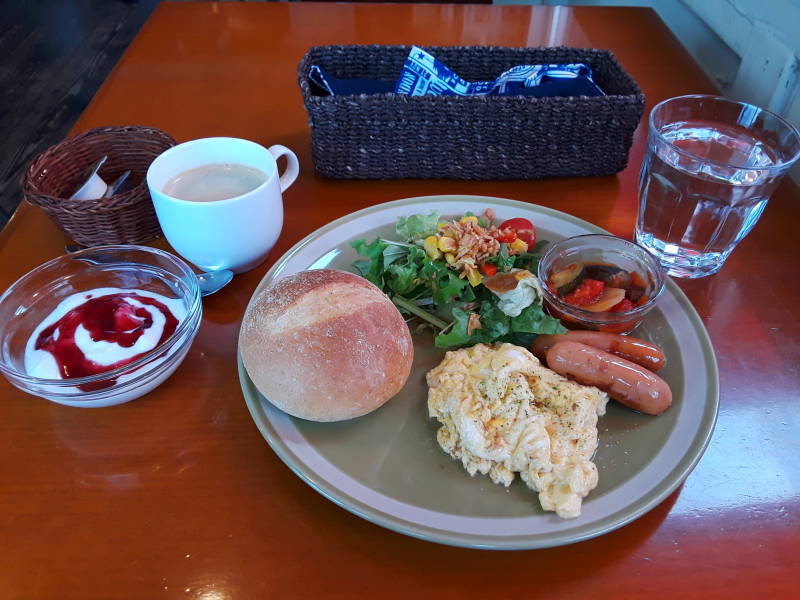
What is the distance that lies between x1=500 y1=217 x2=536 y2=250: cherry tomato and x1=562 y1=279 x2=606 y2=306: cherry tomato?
0.17 meters

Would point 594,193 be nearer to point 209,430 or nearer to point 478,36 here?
point 478,36

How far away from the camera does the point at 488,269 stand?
130 centimetres

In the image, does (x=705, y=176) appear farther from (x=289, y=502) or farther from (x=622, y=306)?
(x=289, y=502)

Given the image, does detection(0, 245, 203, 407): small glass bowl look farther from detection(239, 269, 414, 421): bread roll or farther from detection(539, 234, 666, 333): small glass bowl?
detection(539, 234, 666, 333): small glass bowl

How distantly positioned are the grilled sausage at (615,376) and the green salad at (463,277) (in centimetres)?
8

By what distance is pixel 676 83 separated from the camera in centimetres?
206

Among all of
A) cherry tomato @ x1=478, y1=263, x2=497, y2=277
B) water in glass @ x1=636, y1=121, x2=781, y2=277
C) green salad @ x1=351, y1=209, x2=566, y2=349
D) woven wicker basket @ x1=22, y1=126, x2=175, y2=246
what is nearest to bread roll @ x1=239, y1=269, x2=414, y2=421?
green salad @ x1=351, y1=209, x2=566, y2=349

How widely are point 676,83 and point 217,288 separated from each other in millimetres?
1753

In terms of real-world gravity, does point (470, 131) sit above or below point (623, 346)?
above

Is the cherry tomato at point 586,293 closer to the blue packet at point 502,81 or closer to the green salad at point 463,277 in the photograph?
the green salad at point 463,277

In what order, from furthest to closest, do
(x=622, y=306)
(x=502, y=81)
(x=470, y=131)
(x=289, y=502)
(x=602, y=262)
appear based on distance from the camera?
(x=502, y=81), (x=470, y=131), (x=602, y=262), (x=622, y=306), (x=289, y=502)

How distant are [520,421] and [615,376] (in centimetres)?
20

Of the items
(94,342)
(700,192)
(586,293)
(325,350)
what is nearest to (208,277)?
(94,342)

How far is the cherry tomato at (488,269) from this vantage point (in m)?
1.29
